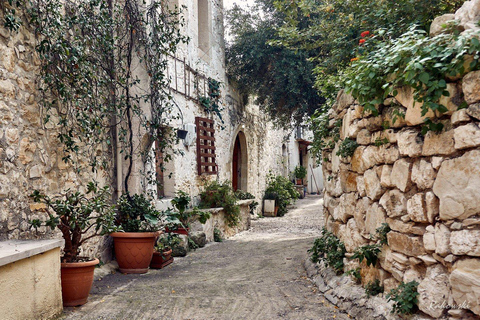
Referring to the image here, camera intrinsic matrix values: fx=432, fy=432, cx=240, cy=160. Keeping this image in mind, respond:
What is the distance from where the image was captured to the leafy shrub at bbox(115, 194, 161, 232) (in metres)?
5.11

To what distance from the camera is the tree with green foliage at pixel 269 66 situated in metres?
9.45

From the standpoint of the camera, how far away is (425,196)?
262 cm

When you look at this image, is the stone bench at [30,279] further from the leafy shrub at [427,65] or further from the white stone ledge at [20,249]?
the leafy shrub at [427,65]

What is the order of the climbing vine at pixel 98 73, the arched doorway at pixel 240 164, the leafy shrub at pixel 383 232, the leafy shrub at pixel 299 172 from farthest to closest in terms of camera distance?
the leafy shrub at pixel 299 172
the arched doorway at pixel 240 164
the climbing vine at pixel 98 73
the leafy shrub at pixel 383 232

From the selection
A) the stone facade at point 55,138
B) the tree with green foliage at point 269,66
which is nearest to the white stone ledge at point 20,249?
the stone facade at point 55,138

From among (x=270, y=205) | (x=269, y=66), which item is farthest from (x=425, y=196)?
(x=270, y=205)

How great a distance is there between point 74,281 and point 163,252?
1.90 meters

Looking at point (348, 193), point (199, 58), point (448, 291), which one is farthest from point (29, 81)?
point (199, 58)

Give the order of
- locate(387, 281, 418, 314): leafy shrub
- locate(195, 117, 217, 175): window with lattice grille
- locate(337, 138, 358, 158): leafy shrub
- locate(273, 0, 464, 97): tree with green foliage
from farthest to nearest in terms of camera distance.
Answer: locate(195, 117, 217, 175): window with lattice grille
locate(273, 0, 464, 97): tree with green foliage
locate(337, 138, 358, 158): leafy shrub
locate(387, 281, 418, 314): leafy shrub

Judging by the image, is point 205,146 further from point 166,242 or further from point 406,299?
point 406,299

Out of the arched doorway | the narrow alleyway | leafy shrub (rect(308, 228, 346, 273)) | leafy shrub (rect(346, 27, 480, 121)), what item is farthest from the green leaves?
the arched doorway

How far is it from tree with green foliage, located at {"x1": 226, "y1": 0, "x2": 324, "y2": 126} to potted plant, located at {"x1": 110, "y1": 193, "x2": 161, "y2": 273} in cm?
513

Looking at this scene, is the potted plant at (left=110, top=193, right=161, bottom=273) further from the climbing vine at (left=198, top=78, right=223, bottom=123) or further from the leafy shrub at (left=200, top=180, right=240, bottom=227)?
the climbing vine at (left=198, top=78, right=223, bottom=123)

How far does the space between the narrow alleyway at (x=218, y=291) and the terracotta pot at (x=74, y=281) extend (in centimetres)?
10
